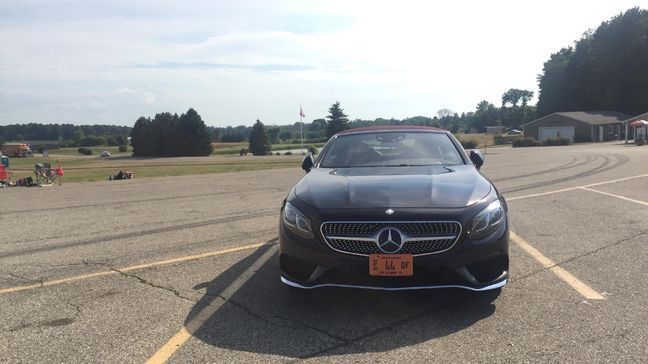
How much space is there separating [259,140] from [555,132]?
59.3 meters

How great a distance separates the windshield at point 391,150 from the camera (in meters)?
5.16

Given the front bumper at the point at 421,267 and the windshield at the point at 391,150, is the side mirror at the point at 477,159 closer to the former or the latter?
the windshield at the point at 391,150

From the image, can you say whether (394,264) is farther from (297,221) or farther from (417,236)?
(297,221)

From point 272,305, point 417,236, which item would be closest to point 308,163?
point 272,305

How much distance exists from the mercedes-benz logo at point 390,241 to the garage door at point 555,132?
68989 mm

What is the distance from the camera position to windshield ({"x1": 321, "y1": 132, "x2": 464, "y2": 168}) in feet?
16.9

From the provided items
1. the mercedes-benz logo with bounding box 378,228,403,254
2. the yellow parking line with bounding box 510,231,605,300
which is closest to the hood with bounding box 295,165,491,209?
the mercedes-benz logo with bounding box 378,228,403,254

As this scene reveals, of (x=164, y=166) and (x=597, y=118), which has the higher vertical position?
(x=597, y=118)

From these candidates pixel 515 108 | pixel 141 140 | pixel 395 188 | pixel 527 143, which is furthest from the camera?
pixel 515 108

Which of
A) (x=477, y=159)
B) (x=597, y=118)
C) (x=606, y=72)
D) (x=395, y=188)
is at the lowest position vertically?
(x=395, y=188)

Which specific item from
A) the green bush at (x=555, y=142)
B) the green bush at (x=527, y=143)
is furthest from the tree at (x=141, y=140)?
the green bush at (x=555, y=142)

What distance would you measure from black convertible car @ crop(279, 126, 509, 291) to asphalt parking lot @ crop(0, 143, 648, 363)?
0.35m

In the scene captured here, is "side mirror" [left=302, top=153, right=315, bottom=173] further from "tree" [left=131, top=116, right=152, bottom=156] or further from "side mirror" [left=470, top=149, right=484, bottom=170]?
"tree" [left=131, top=116, right=152, bottom=156]

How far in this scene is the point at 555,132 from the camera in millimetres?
68312
